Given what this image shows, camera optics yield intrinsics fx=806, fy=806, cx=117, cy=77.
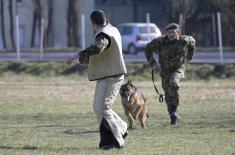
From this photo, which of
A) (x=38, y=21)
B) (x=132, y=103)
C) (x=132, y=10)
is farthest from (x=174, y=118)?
(x=132, y=10)

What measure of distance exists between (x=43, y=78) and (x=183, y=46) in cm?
1593

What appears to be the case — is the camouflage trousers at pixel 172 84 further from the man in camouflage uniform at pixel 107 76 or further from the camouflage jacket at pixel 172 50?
the man in camouflage uniform at pixel 107 76

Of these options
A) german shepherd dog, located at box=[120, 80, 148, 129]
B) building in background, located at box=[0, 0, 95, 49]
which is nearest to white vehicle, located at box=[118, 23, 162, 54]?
building in background, located at box=[0, 0, 95, 49]

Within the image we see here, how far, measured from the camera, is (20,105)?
19250 mm

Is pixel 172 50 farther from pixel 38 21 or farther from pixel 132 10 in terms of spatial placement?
pixel 132 10

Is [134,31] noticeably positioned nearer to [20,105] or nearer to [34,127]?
[20,105]

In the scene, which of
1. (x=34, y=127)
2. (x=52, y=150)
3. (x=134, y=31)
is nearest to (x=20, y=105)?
(x=34, y=127)

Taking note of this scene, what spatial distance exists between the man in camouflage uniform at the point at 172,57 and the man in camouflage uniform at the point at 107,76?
3041 millimetres

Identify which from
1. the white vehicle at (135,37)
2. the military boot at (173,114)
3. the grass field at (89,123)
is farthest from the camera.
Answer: the white vehicle at (135,37)

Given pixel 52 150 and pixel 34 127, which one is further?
pixel 34 127

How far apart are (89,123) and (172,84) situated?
190cm

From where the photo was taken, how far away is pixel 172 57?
1413cm

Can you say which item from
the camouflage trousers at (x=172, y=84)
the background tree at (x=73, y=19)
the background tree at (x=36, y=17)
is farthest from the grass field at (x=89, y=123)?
the background tree at (x=36, y=17)

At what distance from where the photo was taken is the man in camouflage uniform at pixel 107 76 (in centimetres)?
1088
